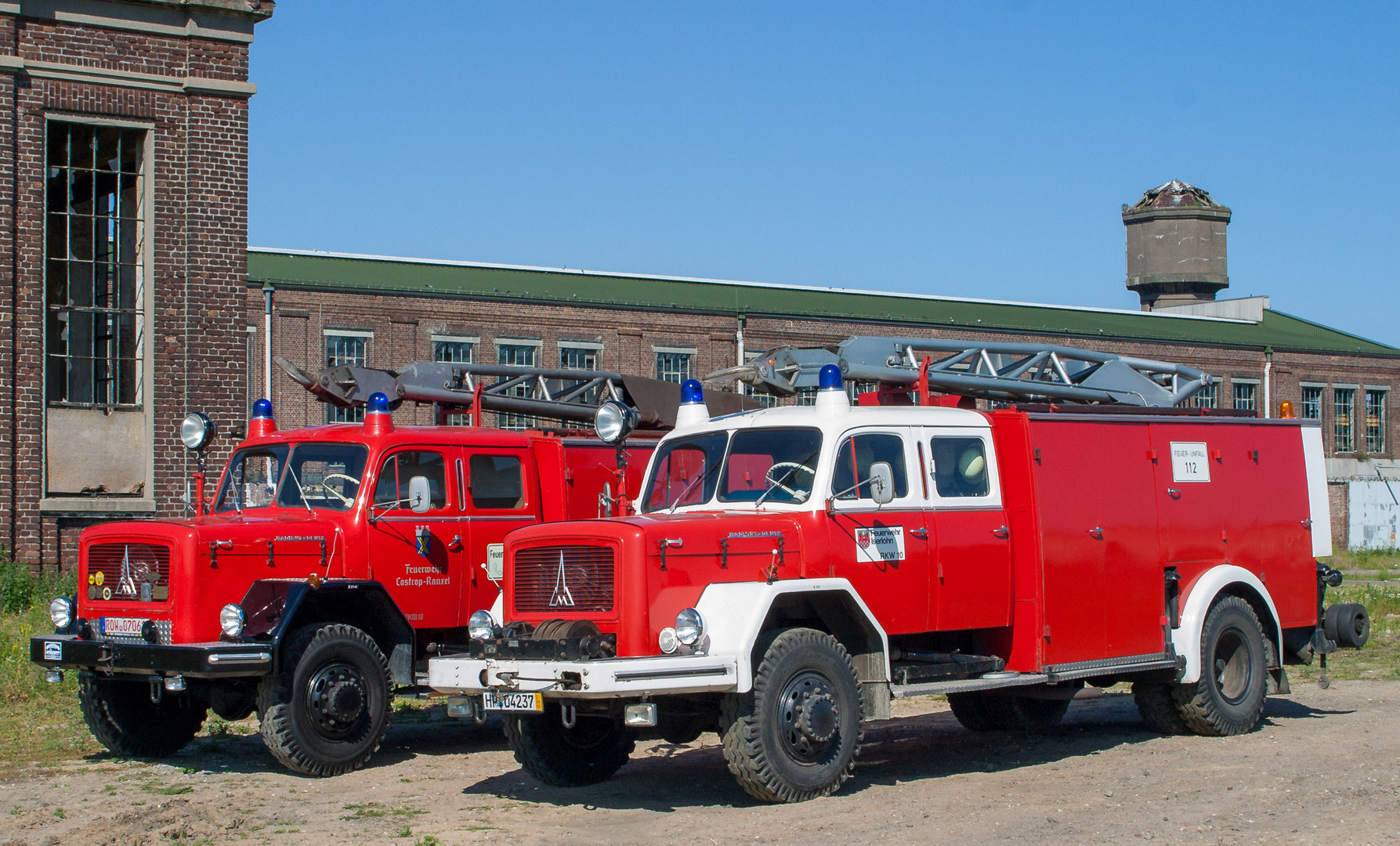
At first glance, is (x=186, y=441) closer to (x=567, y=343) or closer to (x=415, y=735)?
(x=415, y=735)

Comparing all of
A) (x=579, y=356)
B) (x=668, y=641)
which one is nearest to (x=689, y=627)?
(x=668, y=641)

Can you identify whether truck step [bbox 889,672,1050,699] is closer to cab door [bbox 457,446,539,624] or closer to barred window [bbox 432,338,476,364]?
cab door [bbox 457,446,539,624]

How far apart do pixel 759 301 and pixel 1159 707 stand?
35750 mm

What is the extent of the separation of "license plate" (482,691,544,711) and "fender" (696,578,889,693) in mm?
1049

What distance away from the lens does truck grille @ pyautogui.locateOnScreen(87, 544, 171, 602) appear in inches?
423

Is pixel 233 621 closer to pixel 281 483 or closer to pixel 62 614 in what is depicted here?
pixel 281 483

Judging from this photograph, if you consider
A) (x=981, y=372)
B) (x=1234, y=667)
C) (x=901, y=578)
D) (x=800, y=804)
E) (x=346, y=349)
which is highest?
(x=346, y=349)

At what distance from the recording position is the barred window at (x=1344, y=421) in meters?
55.0

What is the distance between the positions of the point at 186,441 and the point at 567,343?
30827 mm

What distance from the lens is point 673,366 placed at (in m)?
44.7

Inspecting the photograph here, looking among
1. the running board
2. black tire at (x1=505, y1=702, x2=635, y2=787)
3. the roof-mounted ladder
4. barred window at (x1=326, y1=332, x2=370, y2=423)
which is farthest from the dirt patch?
barred window at (x1=326, y1=332, x2=370, y2=423)

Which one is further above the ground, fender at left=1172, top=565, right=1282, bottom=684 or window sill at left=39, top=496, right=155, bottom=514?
window sill at left=39, top=496, right=155, bottom=514

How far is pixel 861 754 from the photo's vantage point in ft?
36.9

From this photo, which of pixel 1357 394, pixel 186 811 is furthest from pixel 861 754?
pixel 1357 394
